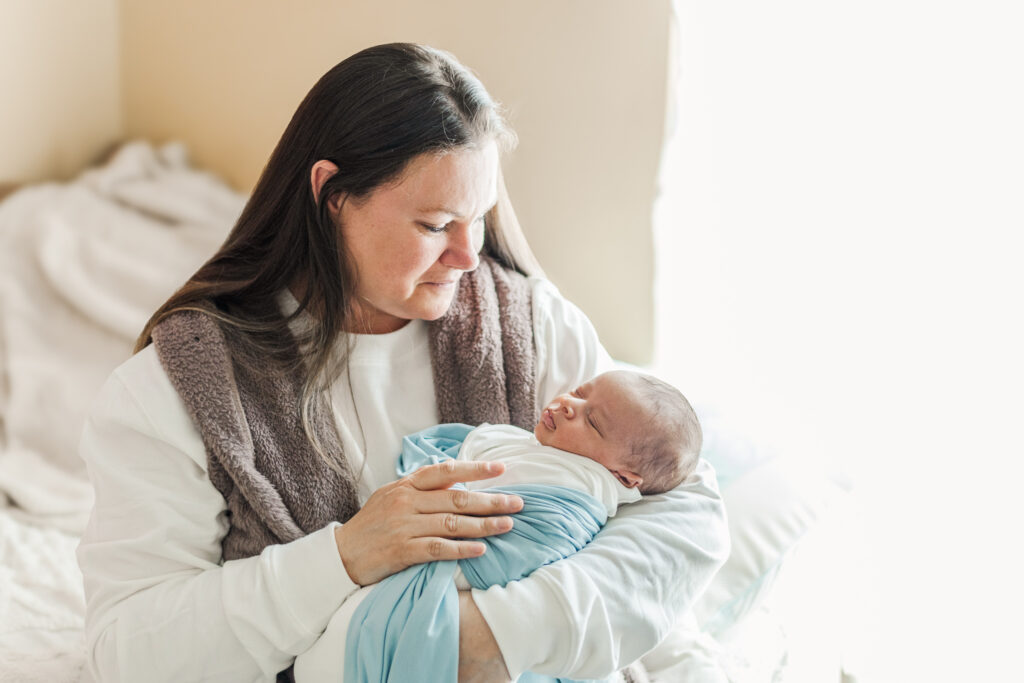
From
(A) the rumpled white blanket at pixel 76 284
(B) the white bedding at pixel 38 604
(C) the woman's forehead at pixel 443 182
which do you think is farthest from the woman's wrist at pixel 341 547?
(A) the rumpled white blanket at pixel 76 284

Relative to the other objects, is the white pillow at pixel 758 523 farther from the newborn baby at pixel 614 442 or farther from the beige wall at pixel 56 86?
the beige wall at pixel 56 86

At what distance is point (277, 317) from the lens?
1376mm

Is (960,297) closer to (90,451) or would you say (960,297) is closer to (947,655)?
(947,655)

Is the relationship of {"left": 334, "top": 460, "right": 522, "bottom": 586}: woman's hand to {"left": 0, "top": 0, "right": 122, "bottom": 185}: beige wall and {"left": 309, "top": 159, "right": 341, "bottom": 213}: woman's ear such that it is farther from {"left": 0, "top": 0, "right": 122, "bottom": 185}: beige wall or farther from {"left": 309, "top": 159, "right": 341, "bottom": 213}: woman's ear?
{"left": 0, "top": 0, "right": 122, "bottom": 185}: beige wall

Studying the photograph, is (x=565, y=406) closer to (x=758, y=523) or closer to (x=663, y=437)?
(x=663, y=437)

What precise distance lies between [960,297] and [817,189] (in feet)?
1.12

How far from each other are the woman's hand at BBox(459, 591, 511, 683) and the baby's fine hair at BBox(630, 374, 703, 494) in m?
0.30

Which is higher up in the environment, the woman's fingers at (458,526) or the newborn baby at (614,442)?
the newborn baby at (614,442)

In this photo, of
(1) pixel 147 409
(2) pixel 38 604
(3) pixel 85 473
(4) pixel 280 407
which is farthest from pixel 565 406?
(3) pixel 85 473

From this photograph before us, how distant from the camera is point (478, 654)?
110 cm

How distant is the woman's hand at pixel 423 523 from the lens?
1.14 m

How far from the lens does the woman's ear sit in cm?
128

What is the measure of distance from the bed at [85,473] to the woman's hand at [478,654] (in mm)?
370

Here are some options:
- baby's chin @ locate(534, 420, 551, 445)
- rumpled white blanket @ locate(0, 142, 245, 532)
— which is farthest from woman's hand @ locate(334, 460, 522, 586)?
rumpled white blanket @ locate(0, 142, 245, 532)
